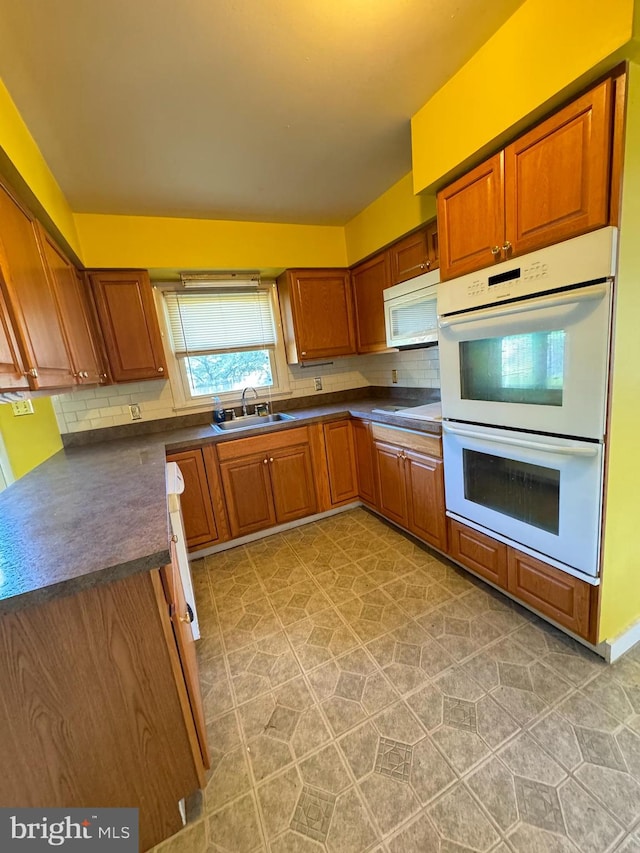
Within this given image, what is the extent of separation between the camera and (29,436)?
2.19 meters

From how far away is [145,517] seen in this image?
1.09 metres

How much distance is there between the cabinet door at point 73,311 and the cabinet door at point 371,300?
2.05m

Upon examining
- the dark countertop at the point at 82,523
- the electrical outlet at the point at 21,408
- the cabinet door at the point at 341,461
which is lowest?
the cabinet door at the point at 341,461

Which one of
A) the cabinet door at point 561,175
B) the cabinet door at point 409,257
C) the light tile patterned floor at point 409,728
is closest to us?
the light tile patterned floor at point 409,728

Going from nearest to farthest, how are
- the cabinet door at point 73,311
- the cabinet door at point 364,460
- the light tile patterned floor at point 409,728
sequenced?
the light tile patterned floor at point 409,728 → the cabinet door at point 73,311 → the cabinet door at point 364,460

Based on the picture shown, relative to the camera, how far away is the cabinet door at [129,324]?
7.66ft

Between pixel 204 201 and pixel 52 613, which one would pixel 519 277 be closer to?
pixel 52 613

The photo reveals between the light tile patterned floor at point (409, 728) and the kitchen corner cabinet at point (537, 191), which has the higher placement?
the kitchen corner cabinet at point (537, 191)

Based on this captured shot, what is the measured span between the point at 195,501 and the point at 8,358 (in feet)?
4.83

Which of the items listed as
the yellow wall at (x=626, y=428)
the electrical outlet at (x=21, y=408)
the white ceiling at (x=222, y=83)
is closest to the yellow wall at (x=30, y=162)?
the white ceiling at (x=222, y=83)

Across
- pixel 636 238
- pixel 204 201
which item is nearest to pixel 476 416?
pixel 636 238

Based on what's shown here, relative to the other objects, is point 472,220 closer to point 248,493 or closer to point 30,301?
point 30,301

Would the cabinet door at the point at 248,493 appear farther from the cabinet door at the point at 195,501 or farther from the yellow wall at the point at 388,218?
the yellow wall at the point at 388,218

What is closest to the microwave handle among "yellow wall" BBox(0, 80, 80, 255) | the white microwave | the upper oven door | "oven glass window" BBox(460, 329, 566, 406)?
the upper oven door
